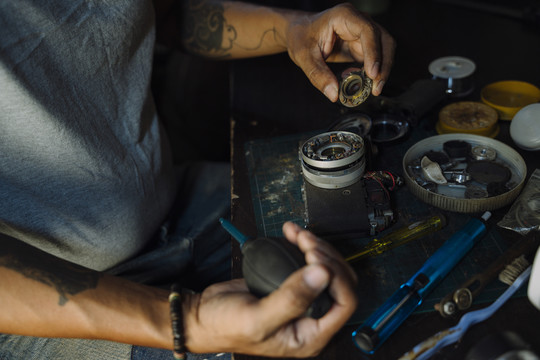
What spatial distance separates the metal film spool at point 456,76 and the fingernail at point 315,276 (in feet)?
2.99

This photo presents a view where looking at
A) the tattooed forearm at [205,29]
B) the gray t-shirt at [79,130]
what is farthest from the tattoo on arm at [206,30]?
the gray t-shirt at [79,130]

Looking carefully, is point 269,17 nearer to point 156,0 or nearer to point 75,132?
point 156,0

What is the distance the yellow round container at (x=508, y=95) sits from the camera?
3.97 ft

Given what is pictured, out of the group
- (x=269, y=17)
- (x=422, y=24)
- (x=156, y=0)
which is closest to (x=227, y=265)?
(x=269, y=17)

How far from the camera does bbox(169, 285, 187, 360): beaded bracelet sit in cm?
77

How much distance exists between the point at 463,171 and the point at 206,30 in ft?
3.36

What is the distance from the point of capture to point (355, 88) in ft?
3.63

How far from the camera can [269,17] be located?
1422mm

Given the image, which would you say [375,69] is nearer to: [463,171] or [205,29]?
[463,171]

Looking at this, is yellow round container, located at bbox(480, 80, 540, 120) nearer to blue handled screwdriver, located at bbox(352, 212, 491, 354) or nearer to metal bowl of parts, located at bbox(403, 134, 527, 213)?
metal bowl of parts, located at bbox(403, 134, 527, 213)

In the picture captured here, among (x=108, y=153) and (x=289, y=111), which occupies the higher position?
(x=108, y=153)

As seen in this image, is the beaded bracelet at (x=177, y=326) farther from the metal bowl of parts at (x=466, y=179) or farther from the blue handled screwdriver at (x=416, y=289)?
the metal bowl of parts at (x=466, y=179)

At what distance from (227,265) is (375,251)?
1.94ft

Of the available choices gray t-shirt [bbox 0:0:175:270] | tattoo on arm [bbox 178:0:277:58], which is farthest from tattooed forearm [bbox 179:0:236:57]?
gray t-shirt [bbox 0:0:175:270]
